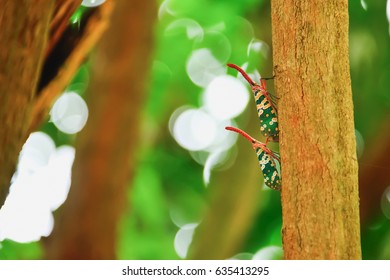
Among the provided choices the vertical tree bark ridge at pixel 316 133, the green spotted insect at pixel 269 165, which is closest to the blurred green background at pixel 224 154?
the green spotted insect at pixel 269 165

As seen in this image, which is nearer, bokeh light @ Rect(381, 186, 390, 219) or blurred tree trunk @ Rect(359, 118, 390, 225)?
blurred tree trunk @ Rect(359, 118, 390, 225)

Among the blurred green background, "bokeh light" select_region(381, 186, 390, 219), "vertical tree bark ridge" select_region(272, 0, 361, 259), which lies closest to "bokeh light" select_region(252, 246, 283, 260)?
the blurred green background

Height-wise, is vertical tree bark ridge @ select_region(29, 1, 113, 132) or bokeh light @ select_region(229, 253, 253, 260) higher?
vertical tree bark ridge @ select_region(29, 1, 113, 132)

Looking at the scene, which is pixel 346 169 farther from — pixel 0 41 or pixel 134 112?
pixel 134 112

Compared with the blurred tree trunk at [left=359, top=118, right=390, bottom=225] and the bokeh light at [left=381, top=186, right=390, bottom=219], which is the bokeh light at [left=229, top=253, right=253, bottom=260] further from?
the bokeh light at [left=381, top=186, right=390, bottom=219]

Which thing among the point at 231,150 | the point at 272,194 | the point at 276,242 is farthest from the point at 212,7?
the point at 276,242
